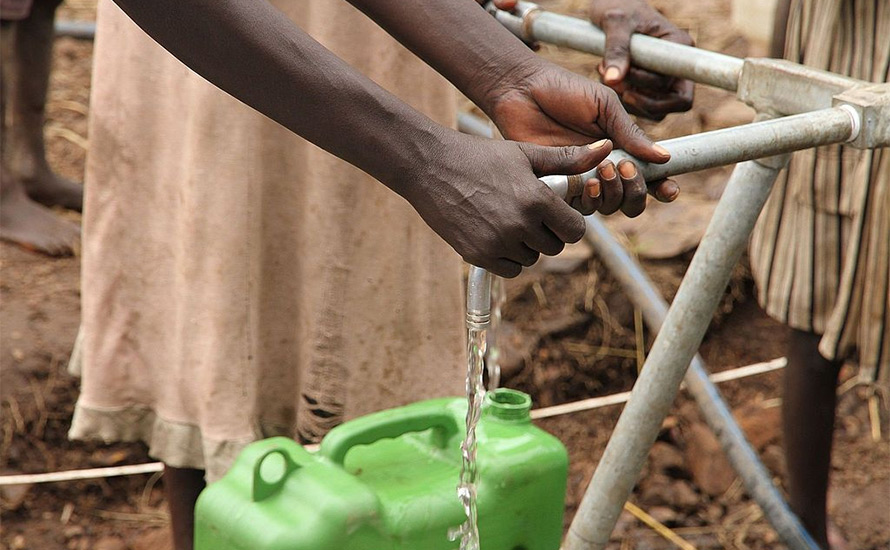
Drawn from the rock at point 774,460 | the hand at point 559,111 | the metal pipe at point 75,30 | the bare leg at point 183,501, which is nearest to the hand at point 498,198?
the hand at point 559,111

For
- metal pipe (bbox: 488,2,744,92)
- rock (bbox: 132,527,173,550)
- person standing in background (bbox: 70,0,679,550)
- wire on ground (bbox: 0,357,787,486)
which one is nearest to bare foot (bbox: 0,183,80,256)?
wire on ground (bbox: 0,357,787,486)

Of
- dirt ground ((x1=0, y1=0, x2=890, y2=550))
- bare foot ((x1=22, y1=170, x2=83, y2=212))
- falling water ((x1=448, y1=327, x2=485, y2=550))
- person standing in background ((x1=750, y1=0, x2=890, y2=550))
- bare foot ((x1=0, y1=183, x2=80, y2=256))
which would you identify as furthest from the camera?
bare foot ((x1=22, y1=170, x2=83, y2=212))

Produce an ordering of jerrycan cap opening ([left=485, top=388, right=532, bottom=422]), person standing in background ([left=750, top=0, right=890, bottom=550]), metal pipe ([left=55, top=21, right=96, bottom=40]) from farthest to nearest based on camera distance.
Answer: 1. metal pipe ([left=55, top=21, right=96, bottom=40])
2. person standing in background ([left=750, top=0, right=890, bottom=550])
3. jerrycan cap opening ([left=485, top=388, right=532, bottom=422])

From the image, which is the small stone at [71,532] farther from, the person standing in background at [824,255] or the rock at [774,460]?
the rock at [774,460]

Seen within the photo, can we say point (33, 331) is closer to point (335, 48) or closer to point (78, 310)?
point (78, 310)

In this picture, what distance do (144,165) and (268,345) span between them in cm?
34

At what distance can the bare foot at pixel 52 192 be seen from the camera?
130 inches

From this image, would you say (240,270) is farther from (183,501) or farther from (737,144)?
(737,144)

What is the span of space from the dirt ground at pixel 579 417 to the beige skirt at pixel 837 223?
0.73 m

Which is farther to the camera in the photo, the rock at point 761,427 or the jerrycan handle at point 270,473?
the rock at point 761,427

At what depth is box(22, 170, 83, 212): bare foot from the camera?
10.8 feet

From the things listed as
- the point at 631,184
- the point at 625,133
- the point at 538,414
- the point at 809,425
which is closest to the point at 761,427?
the point at 538,414

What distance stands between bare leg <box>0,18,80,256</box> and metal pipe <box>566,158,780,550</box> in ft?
→ 6.94

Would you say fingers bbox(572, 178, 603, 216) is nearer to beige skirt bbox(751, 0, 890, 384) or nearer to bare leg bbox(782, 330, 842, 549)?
beige skirt bbox(751, 0, 890, 384)
